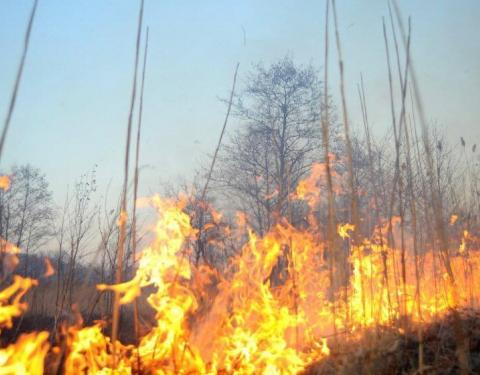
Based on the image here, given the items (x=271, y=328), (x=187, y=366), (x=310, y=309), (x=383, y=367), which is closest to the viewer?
(x=383, y=367)

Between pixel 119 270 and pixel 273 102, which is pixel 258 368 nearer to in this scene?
pixel 119 270

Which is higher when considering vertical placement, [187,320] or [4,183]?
[4,183]

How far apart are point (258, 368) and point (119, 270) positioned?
75.2 inches

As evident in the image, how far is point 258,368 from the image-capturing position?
3.61 m

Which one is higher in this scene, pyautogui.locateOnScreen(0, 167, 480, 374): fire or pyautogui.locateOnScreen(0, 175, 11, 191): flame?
pyautogui.locateOnScreen(0, 175, 11, 191): flame

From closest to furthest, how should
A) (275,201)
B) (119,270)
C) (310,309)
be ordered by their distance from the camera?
(119,270), (310,309), (275,201)

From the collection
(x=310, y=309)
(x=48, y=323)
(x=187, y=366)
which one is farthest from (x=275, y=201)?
(x=187, y=366)

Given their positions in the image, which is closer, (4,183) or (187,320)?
(4,183)

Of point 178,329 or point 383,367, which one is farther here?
point 178,329

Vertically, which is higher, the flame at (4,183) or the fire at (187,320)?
the flame at (4,183)

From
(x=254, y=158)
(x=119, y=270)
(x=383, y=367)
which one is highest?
(x=254, y=158)

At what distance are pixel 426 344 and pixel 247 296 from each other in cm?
164

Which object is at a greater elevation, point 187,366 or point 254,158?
point 254,158

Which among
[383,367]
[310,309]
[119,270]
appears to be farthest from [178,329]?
[310,309]
